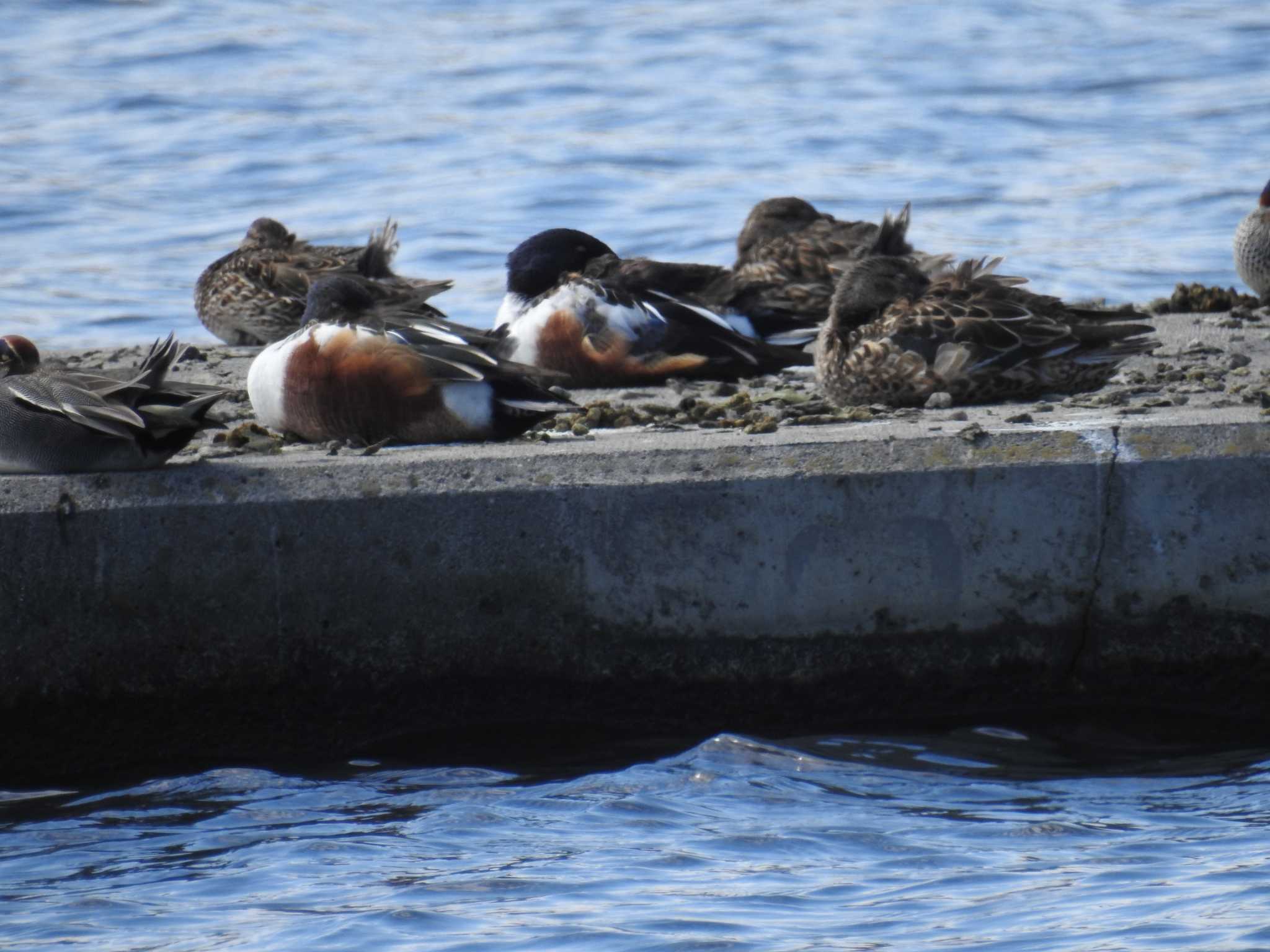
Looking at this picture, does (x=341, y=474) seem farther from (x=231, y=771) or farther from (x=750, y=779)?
(x=750, y=779)

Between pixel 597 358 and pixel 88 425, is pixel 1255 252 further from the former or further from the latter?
pixel 88 425

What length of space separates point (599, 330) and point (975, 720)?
338cm

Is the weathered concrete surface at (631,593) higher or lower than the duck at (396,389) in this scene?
lower

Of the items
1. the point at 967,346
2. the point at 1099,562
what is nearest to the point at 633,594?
the point at 1099,562

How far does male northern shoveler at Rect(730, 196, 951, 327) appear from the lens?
8469 millimetres

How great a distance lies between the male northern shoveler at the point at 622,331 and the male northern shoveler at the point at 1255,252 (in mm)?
2772

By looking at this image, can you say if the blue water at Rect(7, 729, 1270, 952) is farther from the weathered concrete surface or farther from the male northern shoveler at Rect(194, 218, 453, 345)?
the male northern shoveler at Rect(194, 218, 453, 345)

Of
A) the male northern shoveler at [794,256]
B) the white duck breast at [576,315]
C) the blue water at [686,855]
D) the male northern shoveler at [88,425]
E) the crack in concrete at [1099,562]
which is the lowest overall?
the blue water at [686,855]

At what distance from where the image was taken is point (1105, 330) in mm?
6559

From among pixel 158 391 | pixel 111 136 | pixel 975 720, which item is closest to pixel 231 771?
pixel 158 391

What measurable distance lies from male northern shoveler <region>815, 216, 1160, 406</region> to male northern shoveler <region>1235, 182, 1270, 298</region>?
2800 millimetres

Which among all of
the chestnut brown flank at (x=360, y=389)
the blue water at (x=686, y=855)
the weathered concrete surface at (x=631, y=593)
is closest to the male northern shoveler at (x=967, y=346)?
the chestnut brown flank at (x=360, y=389)

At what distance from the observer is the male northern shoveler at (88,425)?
4551mm

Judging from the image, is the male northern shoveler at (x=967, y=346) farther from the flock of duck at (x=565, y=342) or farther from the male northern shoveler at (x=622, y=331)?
the male northern shoveler at (x=622, y=331)
